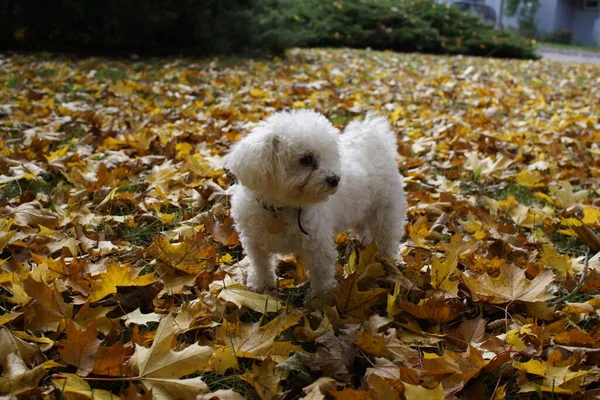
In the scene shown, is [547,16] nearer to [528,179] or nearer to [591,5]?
[591,5]

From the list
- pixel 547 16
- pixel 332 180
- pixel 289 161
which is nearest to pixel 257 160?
pixel 289 161

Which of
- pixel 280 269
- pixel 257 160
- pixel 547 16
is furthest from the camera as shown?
pixel 547 16

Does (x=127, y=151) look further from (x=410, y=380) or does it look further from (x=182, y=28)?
(x=182, y=28)

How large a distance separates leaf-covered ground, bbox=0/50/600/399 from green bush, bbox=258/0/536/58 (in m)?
10.6

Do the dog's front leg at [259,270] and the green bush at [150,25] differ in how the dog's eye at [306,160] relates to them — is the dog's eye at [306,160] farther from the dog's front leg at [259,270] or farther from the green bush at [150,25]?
the green bush at [150,25]

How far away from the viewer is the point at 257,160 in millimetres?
2410

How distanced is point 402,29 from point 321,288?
15091 millimetres

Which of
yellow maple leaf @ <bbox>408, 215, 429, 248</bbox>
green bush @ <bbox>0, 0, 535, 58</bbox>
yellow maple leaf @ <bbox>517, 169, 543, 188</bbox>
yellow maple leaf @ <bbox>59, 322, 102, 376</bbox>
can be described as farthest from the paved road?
yellow maple leaf @ <bbox>59, 322, 102, 376</bbox>

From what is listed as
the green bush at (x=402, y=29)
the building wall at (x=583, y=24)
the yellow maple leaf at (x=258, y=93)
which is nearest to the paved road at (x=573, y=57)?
the green bush at (x=402, y=29)

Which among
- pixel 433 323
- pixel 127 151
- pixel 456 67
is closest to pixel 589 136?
pixel 433 323

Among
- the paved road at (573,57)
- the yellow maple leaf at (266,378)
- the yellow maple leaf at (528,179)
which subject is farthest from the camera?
the paved road at (573,57)

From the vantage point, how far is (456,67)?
39.5ft

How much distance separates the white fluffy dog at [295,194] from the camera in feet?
8.05

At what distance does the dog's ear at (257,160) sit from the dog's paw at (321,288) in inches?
22.9
